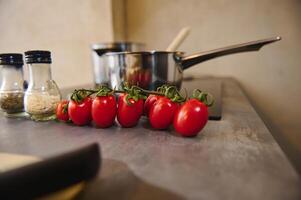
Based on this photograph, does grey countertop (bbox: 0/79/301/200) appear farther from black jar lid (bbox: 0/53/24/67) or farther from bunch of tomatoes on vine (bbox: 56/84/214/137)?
black jar lid (bbox: 0/53/24/67)

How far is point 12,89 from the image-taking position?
0.60 meters

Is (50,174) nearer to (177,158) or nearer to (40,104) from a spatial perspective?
(177,158)

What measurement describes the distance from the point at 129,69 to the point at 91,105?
0.80ft

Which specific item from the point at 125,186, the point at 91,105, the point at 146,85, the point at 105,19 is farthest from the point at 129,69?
the point at 105,19

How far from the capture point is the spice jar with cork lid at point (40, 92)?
53cm

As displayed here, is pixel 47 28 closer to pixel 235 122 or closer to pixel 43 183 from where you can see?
pixel 235 122

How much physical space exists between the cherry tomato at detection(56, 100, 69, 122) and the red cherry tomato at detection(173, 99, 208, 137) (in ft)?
0.78

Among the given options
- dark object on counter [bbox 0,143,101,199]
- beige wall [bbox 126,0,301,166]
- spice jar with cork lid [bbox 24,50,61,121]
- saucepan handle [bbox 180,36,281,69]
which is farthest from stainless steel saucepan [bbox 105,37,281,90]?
beige wall [bbox 126,0,301,166]

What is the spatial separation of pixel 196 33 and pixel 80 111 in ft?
3.49

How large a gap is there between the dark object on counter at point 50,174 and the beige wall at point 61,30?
4.06 ft

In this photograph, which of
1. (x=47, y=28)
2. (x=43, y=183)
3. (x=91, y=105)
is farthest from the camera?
(x=47, y=28)

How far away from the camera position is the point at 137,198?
230mm

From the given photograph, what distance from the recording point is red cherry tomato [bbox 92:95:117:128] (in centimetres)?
46

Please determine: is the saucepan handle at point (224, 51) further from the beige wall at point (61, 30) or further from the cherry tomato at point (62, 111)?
the beige wall at point (61, 30)
